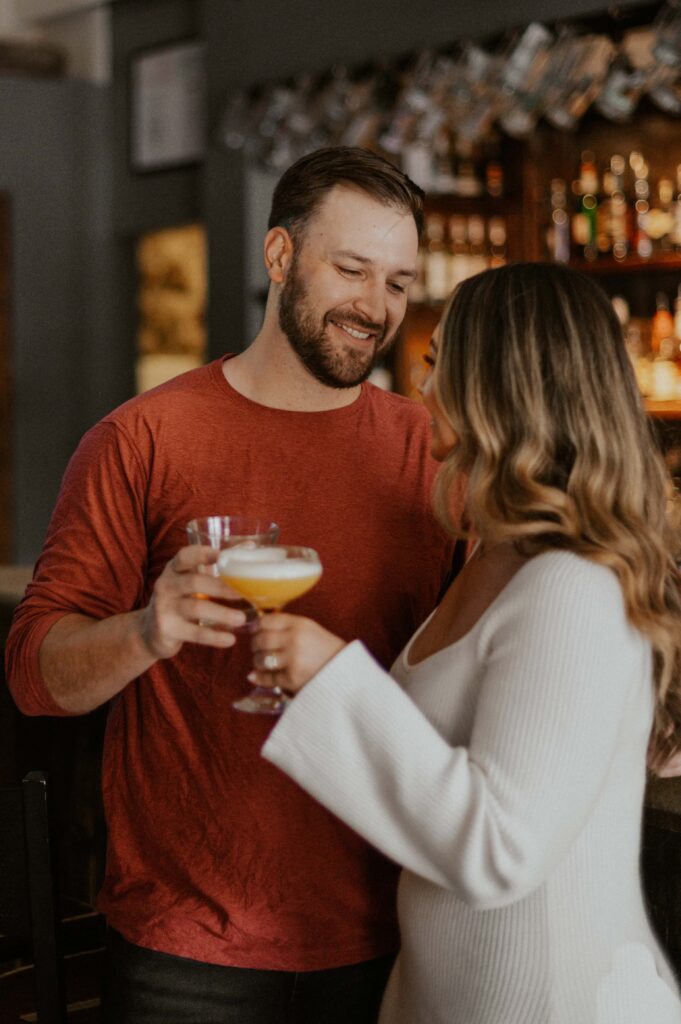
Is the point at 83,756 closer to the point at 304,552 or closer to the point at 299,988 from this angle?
the point at 299,988

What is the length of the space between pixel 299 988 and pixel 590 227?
3.99 metres

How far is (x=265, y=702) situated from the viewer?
1475 millimetres

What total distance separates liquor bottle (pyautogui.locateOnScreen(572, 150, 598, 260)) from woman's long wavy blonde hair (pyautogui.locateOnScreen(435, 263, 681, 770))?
12.6 feet

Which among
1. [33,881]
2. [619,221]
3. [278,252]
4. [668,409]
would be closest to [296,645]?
[33,881]

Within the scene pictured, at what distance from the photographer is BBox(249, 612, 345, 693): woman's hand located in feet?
4.48

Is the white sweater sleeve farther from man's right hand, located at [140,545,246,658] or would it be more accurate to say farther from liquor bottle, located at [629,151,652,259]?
liquor bottle, located at [629,151,652,259]

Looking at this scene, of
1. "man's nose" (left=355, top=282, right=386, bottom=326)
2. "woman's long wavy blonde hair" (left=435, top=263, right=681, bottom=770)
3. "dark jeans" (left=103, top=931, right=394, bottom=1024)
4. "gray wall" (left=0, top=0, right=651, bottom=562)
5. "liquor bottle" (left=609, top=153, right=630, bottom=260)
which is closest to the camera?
"woman's long wavy blonde hair" (left=435, top=263, right=681, bottom=770)

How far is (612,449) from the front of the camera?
1409 millimetres

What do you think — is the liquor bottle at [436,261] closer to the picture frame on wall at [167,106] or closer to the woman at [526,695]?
the picture frame on wall at [167,106]

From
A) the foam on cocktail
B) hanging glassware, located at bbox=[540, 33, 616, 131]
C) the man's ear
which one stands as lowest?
the foam on cocktail

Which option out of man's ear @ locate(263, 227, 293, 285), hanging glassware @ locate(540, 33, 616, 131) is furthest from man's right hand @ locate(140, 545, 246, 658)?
hanging glassware @ locate(540, 33, 616, 131)

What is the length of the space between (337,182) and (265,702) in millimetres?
766

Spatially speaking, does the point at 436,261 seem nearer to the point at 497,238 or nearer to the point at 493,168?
the point at 497,238

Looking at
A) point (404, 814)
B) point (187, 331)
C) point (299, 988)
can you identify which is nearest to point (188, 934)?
point (299, 988)
